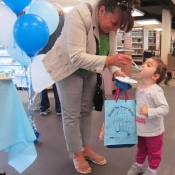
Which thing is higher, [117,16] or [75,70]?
[117,16]

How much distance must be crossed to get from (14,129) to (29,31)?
94 centimetres

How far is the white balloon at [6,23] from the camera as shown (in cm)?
209

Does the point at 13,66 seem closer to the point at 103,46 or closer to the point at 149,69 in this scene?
the point at 103,46

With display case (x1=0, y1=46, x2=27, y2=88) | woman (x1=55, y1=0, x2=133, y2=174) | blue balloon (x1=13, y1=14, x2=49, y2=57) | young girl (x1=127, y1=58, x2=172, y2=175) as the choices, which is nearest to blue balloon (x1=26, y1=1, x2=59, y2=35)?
blue balloon (x1=13, y1=14, x2=49, y2=57)

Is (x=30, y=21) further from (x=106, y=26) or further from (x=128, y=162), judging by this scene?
(x=128, y=162)

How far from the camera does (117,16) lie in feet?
4.13

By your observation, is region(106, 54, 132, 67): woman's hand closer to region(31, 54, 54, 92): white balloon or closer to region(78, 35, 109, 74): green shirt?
region(78, 35, 109, 74): green shirt

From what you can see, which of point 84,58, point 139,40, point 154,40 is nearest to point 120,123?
point 84,58

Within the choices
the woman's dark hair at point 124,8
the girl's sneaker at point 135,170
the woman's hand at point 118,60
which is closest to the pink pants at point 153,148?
the girl's sneaker at point 135,170

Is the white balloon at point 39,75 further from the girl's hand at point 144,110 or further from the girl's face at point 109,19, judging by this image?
the girl's hand at point 144,110

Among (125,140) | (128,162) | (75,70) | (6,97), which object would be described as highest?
(75,70)

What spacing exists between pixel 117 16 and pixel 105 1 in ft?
0.38

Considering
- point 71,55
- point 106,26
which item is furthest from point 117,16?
point 71,55

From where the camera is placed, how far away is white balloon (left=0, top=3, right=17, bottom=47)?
6.85 ft
